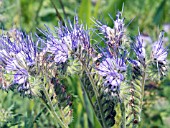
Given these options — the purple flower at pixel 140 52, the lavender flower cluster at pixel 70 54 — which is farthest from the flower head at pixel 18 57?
the purple flower at pixel 140 52

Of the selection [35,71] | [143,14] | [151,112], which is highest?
[143,14]

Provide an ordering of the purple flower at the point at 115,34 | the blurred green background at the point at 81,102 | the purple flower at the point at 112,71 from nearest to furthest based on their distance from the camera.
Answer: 1. the purple flower at the point at 112,71
2. the purple flower at the point at 115,34
3. the blurred green background at the point at 81,102

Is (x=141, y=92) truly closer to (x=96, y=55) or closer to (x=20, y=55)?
(x=96, y=55)

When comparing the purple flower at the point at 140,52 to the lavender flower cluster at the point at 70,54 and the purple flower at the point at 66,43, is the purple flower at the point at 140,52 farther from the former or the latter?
the purple flower at the point at 66,43

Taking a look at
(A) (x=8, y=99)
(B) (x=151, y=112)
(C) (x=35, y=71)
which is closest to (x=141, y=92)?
(C) (x=35, y=71)

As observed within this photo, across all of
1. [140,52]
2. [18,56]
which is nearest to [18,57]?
[18,56]

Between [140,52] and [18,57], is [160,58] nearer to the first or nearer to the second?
[140,52]

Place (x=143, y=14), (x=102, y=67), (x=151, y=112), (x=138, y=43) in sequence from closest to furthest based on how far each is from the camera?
(x=102, y=67), (x=138, y=43), (x=151, y=112), (x=143, y=14)
